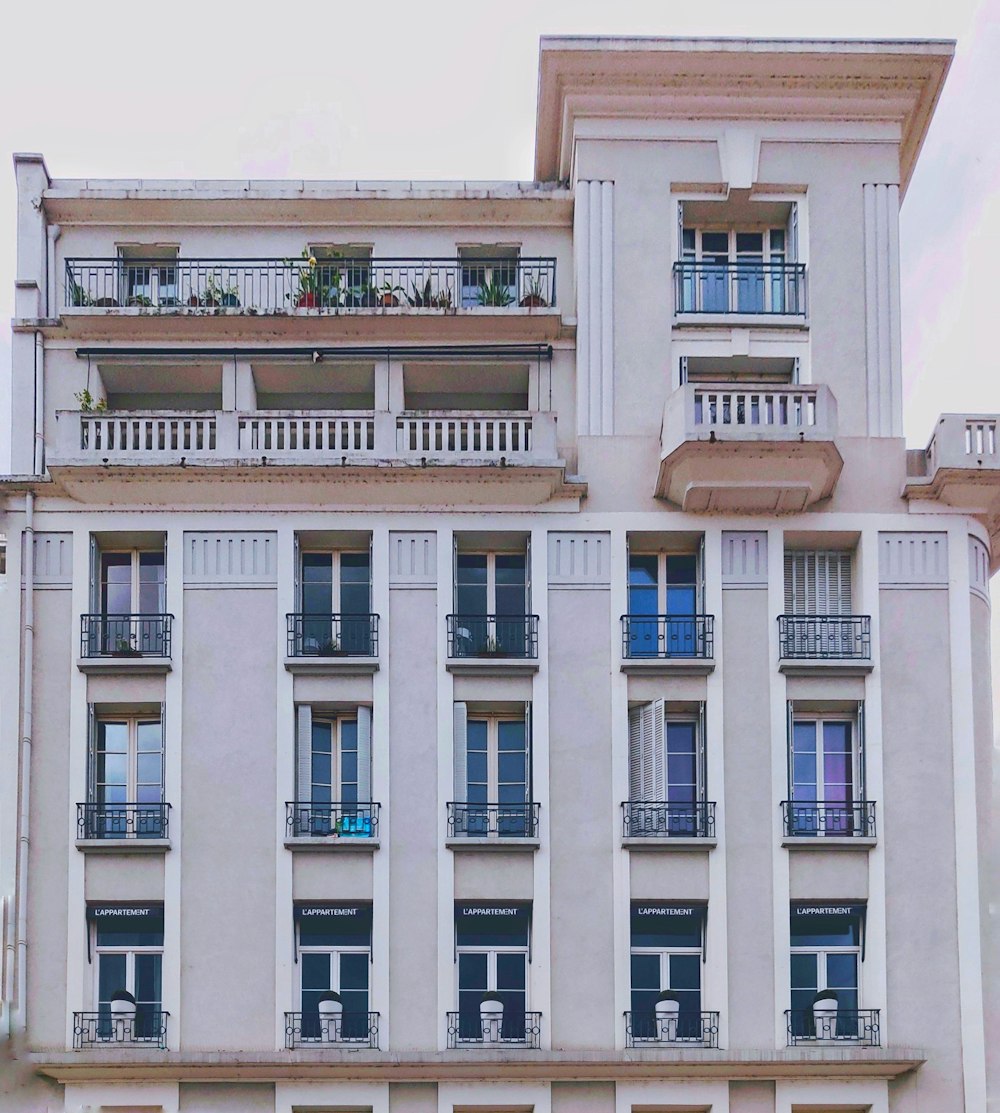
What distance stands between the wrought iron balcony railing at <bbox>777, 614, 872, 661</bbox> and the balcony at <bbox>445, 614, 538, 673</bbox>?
13.8ft

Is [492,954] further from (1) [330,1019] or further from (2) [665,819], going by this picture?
(2) [665,819]

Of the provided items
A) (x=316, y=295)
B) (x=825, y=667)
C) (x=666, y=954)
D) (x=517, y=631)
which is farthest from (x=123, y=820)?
(x=825, y=667)

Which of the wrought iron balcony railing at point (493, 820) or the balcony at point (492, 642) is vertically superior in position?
the balcony at point (492, 642)

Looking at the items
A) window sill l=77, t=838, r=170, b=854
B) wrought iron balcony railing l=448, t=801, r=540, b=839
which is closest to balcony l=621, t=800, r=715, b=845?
wrought iron balcony railing l=448, t=801, r=540, b=839

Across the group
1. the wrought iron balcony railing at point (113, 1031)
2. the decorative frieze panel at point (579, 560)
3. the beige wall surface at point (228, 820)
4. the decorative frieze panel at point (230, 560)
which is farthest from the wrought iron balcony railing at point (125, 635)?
the decorative frieze panel at point (579, 560)

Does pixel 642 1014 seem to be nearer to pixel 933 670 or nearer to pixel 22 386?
pixel 933 670

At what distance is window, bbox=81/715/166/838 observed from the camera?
34.2 m

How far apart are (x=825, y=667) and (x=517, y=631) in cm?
516

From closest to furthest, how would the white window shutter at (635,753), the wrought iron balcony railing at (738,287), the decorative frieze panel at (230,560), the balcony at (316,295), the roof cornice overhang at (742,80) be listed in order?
the white window shutter at (635,753) < the decorative frieze panel at (230,560) < the roof cornice overhang at (742,80) < the balcony at (316,295) < the wrought iron balcony railing at (738,287)

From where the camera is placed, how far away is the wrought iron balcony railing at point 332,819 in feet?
112

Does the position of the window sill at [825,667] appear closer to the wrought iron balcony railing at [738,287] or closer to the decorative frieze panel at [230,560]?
the wrought iron balcony railing at [738,287]

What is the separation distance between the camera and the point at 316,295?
120 ft

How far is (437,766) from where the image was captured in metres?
34.4

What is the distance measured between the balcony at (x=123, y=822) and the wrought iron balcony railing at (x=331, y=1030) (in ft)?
11.8
